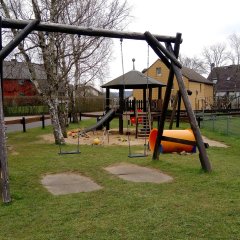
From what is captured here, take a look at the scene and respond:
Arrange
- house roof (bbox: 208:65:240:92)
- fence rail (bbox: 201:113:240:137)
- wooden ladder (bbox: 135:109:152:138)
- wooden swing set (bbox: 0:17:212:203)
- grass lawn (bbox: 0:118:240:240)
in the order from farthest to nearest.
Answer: house roof (bbox: 208:65:240:92)
fence rail (bbox: 201:113:240:137)
wooden ladder (bbox: 135:109:152:138)
wooden swing set (bbox: 0:17:212:203)
grass lawn (bbox: 0:118:240:240)

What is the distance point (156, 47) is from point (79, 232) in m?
4.76

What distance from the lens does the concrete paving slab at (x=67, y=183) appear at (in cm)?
591

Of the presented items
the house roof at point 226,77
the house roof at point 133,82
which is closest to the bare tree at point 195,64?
the house roof at point 226,77

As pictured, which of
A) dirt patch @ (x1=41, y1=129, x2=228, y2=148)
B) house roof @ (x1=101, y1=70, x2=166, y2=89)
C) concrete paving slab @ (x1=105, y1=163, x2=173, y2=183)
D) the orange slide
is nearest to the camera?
concrete paving slab @ (x1=105, y1=163, x2=173, y2=183)

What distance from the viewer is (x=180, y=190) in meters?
5.70

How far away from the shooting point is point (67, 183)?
21.1 ft

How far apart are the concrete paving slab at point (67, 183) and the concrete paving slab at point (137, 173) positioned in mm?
757

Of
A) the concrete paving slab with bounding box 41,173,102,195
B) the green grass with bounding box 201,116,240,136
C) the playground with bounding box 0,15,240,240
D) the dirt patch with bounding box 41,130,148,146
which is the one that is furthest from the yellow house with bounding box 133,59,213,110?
the concrete paving slab with bounding box 41,173,102,195

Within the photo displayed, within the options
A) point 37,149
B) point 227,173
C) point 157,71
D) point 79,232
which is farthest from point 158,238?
point 157,71

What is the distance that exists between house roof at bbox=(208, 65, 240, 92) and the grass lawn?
5258 cm

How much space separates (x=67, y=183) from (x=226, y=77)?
57.4 metres

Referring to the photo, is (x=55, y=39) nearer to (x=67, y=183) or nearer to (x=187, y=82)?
(x=67, y=183)

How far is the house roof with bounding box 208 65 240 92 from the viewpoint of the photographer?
2263 inches

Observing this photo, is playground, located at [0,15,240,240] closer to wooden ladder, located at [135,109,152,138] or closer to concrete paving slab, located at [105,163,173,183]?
concrete paving slab, located at [105,163,173,183]
